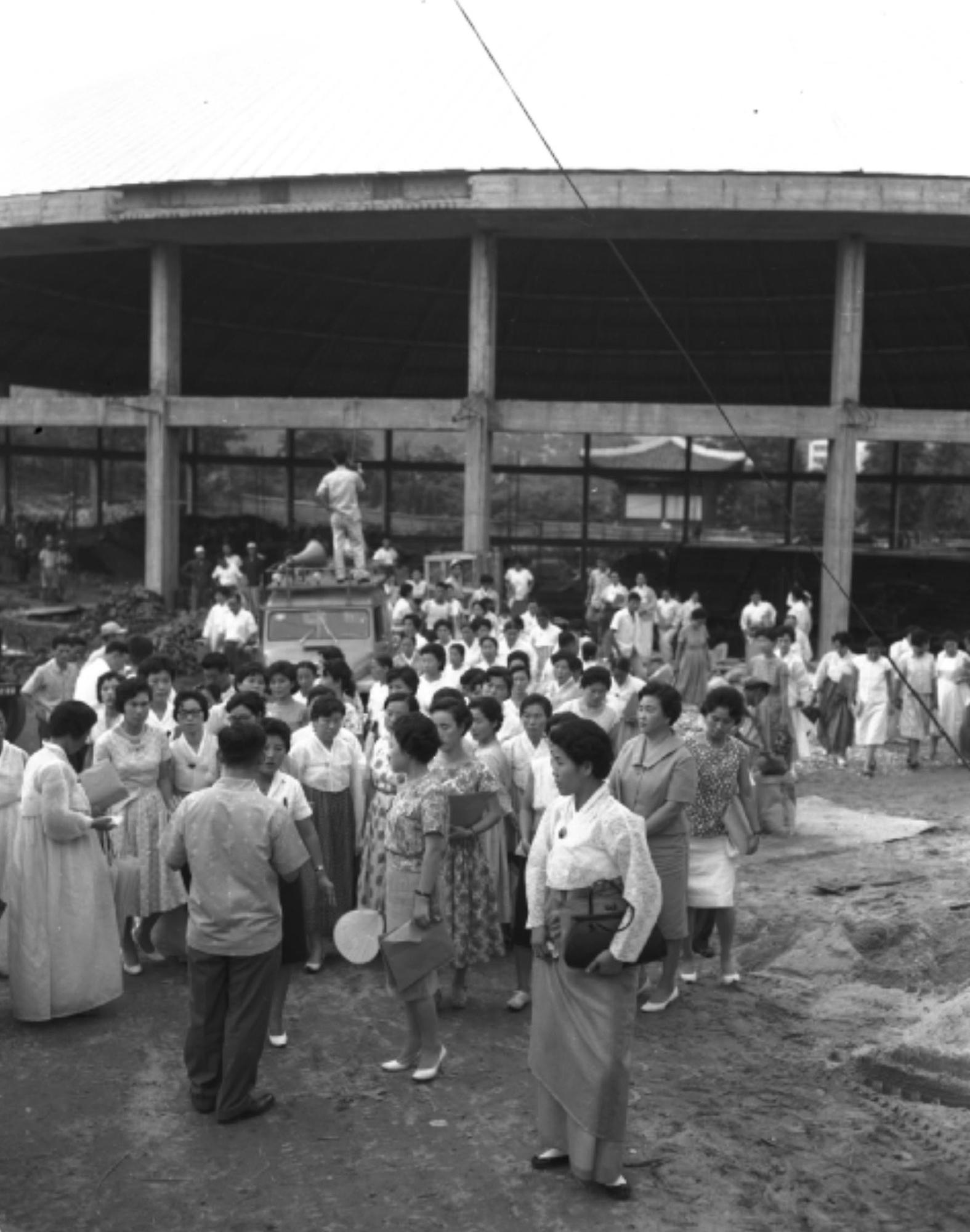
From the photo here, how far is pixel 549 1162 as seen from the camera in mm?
5559

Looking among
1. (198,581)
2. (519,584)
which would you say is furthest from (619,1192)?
(198,581)

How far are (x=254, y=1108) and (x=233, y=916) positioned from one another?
81cm

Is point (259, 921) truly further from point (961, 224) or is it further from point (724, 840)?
point (961, 224)

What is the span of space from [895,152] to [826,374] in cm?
1379

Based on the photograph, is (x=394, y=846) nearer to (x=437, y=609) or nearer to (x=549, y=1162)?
(x=549, y=1162)

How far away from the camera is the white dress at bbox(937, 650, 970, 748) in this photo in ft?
52.1

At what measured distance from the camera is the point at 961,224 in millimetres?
22766

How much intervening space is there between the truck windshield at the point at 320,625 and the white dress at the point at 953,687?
6.24 metres

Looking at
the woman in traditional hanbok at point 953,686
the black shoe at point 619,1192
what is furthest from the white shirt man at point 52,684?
the woman in traditional hanbok at point 953,686

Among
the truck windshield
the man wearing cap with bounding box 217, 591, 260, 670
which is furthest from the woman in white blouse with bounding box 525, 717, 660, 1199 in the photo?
the man wearing cap with bounding box 217, 591, 260, 670

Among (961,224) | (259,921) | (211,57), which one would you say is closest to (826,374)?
(961,224)

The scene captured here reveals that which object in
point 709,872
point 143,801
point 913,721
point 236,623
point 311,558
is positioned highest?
point 311,558

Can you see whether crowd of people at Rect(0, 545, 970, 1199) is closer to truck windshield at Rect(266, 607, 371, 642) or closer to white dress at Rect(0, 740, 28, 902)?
white dress at Rect(0, 740, 28, 902)

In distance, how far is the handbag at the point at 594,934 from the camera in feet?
17.5
